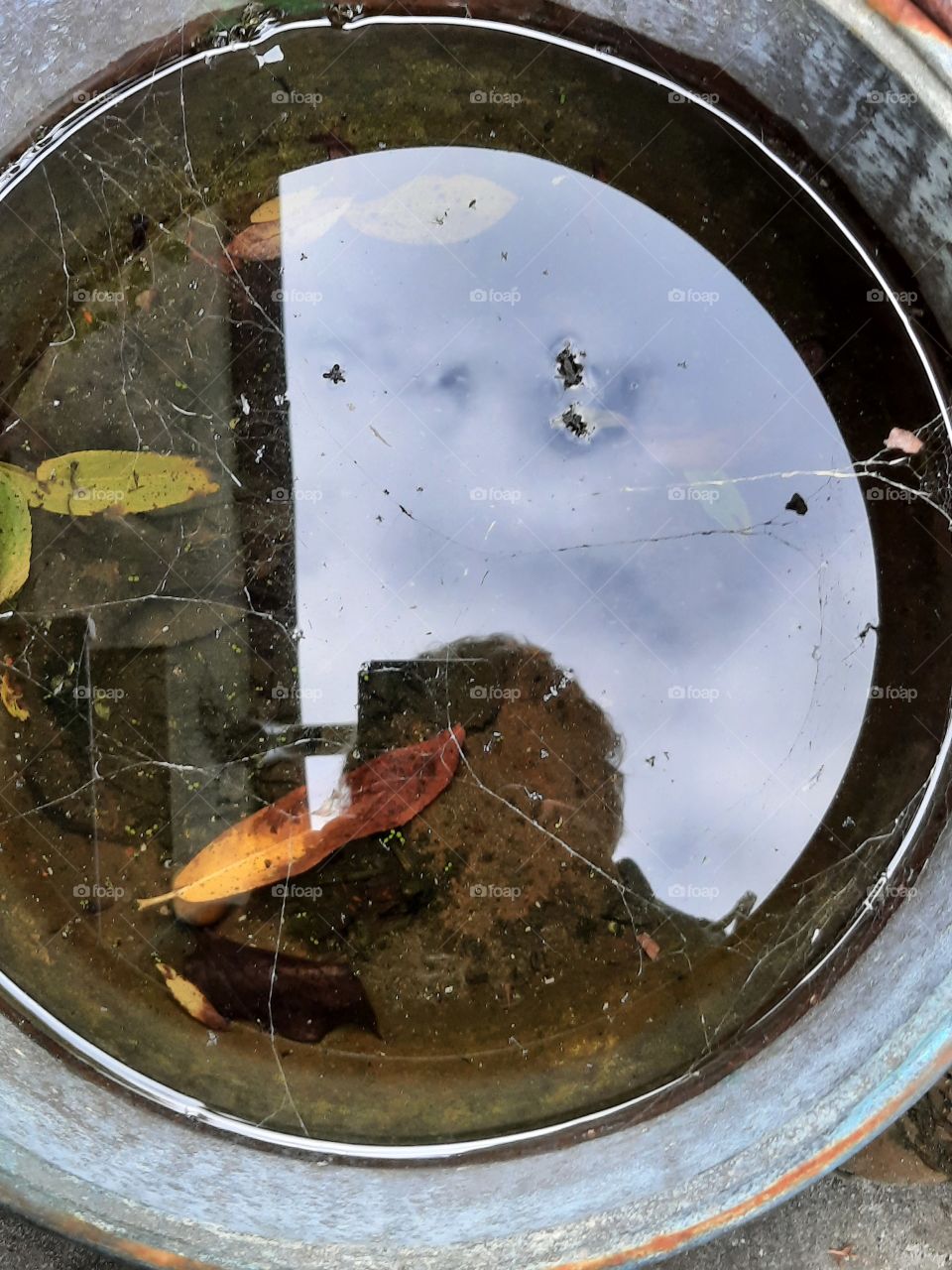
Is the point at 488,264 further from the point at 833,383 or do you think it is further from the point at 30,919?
the point at 30,919

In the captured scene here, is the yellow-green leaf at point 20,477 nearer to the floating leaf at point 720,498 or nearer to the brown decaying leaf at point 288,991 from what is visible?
the brown decaying leaf at point 288,991

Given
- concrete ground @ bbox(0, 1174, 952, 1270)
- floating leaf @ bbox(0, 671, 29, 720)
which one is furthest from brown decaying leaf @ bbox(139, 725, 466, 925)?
concrete ground @ bbox(0, 1174, 952, 1270)

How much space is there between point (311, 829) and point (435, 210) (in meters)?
1.19

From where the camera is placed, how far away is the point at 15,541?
1.63m

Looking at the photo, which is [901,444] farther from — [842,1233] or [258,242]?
[842,1233]

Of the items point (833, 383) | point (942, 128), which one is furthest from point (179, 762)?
point (942, 128)

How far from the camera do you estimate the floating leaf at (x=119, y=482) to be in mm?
1615

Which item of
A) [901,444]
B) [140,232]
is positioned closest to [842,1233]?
[901,444]

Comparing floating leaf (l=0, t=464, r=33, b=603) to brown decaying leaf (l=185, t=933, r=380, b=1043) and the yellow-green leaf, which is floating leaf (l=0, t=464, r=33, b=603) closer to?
the yellow-green leaf

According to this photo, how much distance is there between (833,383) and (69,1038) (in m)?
1.91

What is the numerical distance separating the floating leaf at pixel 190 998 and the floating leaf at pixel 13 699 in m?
0.56

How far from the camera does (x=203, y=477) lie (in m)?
1.61

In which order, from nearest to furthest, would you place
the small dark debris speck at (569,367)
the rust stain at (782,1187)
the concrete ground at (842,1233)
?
the rust stain at (782,1187) < the concrete ground at (842,1233) < the small dark debris speck at (569,367)

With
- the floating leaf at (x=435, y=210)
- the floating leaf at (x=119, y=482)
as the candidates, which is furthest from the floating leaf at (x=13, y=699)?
the floating leaf at (x=435, y=210)
